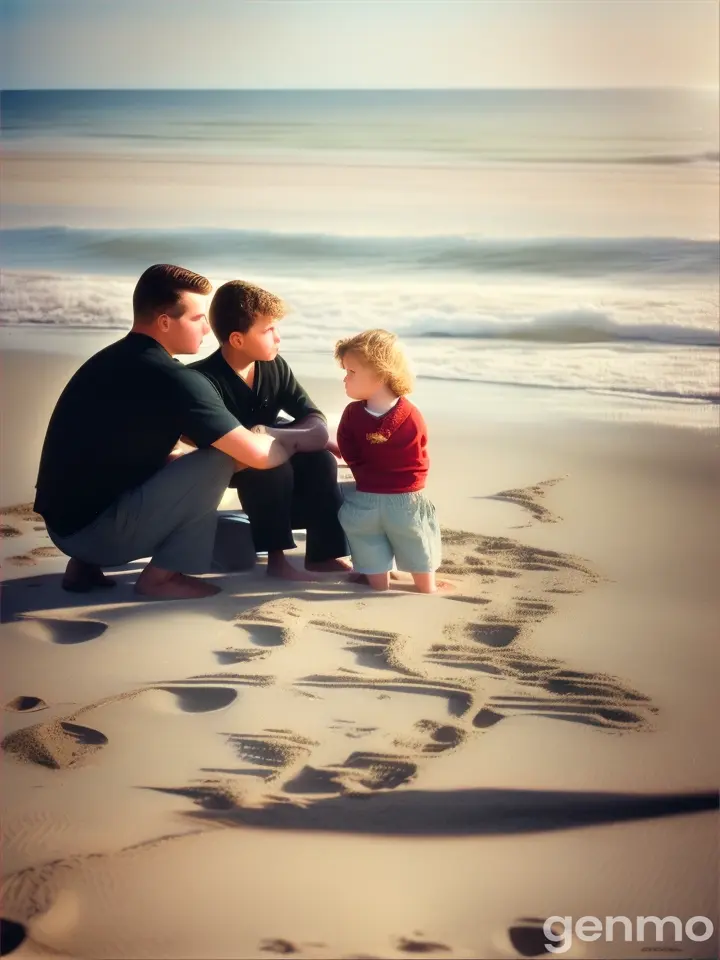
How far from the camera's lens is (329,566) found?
321 cm

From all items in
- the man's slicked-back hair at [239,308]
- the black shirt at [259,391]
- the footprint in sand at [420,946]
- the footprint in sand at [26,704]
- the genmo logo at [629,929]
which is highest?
the man's slicked-back hair at [239,308]

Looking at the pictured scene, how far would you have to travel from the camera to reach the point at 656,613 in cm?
291

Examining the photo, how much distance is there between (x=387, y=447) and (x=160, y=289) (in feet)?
2.37

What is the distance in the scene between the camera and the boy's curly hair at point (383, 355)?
9.75ft

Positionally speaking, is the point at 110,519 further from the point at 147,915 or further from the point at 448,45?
the point at 448,45

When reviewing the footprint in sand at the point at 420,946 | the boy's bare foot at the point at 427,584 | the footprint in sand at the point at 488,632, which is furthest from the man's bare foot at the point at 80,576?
the footprint in sand at the point at 420,946

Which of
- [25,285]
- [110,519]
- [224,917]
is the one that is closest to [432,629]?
[110,519]

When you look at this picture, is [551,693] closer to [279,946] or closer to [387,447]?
[387,447]

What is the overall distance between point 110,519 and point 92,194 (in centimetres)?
1112

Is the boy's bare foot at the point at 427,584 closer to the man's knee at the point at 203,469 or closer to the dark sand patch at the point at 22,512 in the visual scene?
the man's knee at the point at 203,469

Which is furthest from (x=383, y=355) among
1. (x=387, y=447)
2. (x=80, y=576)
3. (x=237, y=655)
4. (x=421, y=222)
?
(x=421, y=222)

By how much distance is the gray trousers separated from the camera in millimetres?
2891

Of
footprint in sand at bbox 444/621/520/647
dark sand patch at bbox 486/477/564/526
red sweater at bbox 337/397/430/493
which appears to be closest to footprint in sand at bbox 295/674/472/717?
footprint in sand at bbox 444/621/520/647

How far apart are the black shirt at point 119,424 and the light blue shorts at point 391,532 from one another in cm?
43
